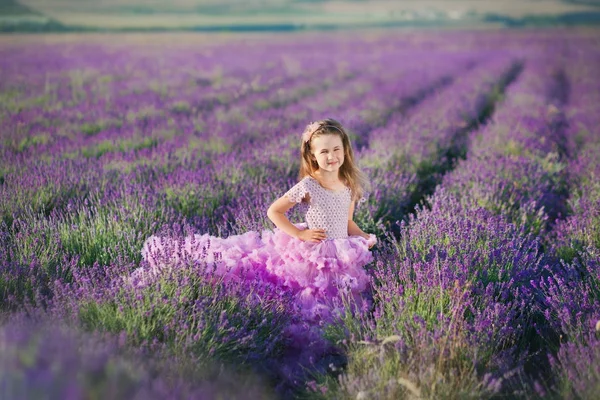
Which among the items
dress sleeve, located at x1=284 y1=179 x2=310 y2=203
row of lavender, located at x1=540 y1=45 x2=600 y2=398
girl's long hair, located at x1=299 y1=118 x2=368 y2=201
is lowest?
row of lavender, located at x1=540 y1=45 x2=600 y2=398

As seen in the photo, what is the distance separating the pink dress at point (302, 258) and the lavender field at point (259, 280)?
0.40ft

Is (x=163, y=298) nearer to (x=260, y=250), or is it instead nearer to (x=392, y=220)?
(x=260, y=250)

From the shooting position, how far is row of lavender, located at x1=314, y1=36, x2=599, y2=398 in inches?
82.3

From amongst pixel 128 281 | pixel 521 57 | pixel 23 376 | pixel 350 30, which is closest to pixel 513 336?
pixel 128 281

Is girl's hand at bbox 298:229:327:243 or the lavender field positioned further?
girl's hand at bbox 298:229:327:243

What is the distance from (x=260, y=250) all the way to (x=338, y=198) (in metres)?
0.54

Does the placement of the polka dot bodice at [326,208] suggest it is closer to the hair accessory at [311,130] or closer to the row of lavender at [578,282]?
the hair accessory at [311,130]

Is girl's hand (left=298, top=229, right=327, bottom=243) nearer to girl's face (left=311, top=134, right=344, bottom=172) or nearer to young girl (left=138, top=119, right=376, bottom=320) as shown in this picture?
young girl (left=138, top=119, right=376, bottom=320)

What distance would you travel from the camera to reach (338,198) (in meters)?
3.16

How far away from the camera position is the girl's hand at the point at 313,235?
293 centimetres

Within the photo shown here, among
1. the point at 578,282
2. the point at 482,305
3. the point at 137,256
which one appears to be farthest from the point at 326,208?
the point at 578,282

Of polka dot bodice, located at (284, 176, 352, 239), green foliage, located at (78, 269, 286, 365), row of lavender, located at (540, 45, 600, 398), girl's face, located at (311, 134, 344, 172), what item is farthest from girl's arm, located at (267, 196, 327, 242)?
row of lavender, located at (540, 45, 600, 398)

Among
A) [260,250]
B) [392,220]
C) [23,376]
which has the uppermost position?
[23,376]

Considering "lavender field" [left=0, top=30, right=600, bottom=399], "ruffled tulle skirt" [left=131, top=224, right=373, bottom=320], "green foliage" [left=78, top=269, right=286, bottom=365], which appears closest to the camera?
"lavender field" [left=0, top=30, right=600, bottom=399]
